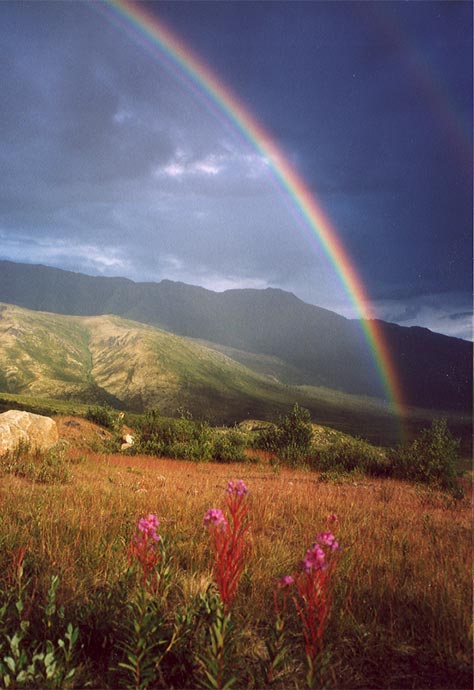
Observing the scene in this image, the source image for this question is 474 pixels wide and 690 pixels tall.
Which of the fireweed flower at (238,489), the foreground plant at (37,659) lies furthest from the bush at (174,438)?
the fireweed flower at (238,489)

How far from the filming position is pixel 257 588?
3770 millimetres

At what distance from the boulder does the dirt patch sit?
10.2 feet

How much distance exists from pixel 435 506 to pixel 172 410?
18558 centimetres

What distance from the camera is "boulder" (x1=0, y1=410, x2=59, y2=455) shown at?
13648mm

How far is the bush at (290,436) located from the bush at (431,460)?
556 centimetres

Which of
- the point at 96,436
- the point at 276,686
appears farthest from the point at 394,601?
the point at 96,436

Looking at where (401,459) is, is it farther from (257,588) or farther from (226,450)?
(257,588)

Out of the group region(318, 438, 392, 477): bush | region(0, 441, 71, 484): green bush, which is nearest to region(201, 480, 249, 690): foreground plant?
region(0, 441, 71, 484): green bush

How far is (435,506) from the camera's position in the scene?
30.8ft

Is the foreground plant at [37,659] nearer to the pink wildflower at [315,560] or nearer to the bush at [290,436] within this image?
the pink wildflower at [315,560]

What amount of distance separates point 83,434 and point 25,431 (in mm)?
7833

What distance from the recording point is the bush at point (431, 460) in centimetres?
1600

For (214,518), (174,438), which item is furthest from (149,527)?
(174,438)

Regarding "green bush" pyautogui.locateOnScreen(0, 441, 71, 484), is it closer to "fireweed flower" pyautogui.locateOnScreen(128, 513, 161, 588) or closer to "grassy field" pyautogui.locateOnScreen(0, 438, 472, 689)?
"grassy field" pyautogui.locateOnScreen(0, 438, 472, 689)
